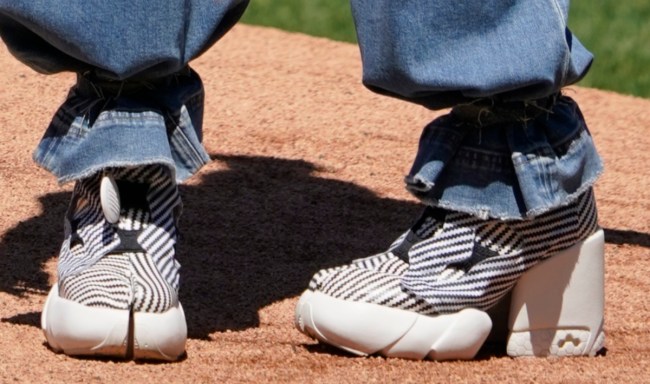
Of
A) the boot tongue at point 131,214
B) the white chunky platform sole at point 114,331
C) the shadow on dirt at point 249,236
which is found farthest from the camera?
the shadow on dirt at point 249,236

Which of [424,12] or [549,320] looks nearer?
[424,12]

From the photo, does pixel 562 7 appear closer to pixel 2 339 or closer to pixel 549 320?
pixel 549 320

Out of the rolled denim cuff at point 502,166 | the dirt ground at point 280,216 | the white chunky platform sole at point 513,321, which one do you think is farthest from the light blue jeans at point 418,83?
the dirt ground at point 280,216

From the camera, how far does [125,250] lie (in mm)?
1839

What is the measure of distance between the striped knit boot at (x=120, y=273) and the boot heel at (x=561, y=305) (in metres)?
0.46

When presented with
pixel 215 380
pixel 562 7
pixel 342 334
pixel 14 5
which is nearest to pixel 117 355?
pixel 215 380

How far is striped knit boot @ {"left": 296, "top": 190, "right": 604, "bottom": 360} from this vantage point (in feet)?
5.92

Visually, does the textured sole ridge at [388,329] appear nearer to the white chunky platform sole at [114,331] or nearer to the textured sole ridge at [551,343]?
the textured sole ridge at [551,343]

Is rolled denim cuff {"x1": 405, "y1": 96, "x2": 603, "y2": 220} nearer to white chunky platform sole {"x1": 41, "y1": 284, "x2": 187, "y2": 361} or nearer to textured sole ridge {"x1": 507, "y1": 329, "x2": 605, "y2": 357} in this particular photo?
textured sole ridge {"x1": 507, "y1": 329, "x2": 605, "y2": 357}

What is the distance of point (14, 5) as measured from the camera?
69.7 inches

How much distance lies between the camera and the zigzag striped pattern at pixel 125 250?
1754 mm

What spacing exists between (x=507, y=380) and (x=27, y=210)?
113 cm

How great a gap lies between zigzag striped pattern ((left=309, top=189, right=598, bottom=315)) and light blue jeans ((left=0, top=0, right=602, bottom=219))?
36mm

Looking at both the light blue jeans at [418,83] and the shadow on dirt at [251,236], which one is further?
the shadow on dirt at [251,236]
